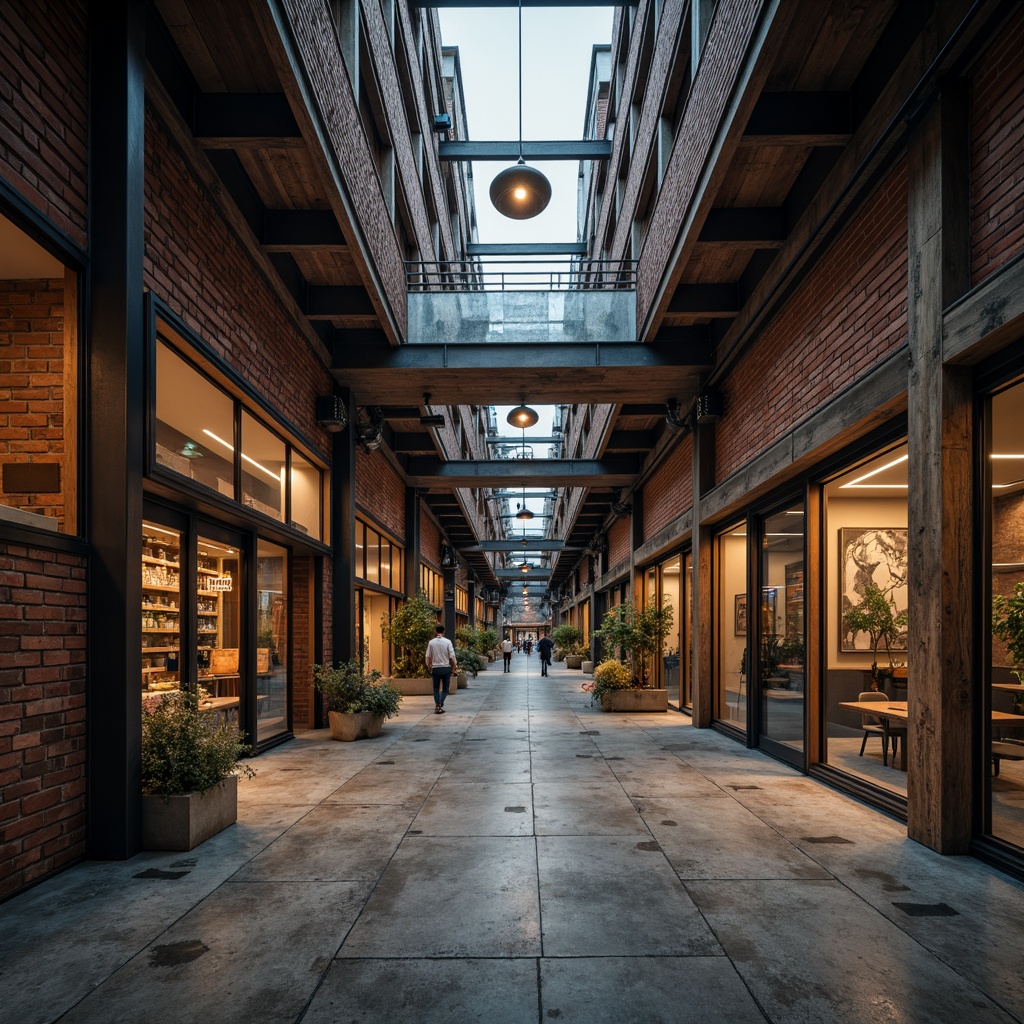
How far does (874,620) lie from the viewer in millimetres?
8273

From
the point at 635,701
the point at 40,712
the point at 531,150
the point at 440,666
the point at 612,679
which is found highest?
the point at 531,150

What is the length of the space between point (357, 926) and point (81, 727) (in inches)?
92.7

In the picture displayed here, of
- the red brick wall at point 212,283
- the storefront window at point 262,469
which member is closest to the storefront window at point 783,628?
the storefront window at point 262,469

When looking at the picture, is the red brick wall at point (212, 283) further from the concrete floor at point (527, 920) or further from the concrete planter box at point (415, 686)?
the concrete planter box at point (415, 686)

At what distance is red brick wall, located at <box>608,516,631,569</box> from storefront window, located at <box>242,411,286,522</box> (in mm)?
13188

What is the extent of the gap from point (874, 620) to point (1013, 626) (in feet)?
12.4

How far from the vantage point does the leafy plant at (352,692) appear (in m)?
10.9

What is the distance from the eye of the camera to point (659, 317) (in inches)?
412

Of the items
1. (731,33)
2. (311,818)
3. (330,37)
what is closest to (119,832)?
(311,818)

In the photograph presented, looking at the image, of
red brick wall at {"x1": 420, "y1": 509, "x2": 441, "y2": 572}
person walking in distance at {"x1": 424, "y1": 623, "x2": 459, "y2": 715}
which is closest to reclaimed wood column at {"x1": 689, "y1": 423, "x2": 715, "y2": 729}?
person walking in distance at {"x1": 424, "y1": 623, "x2": 459, "y2": 715}

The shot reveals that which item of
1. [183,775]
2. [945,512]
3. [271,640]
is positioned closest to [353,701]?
[271,640]

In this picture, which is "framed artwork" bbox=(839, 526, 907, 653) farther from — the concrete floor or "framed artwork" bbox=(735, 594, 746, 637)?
"framed artwork" bbox=(735, 594, 746, 637)

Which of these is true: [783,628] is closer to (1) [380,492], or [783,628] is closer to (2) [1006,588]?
(2) [1006,588]

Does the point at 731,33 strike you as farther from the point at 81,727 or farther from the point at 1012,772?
the point at 81,727
